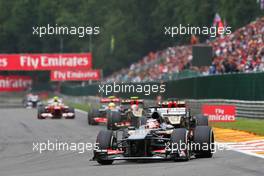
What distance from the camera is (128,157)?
634 inches

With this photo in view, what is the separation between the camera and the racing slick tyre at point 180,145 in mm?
15812

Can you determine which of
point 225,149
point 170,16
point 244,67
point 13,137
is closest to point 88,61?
point 170,16

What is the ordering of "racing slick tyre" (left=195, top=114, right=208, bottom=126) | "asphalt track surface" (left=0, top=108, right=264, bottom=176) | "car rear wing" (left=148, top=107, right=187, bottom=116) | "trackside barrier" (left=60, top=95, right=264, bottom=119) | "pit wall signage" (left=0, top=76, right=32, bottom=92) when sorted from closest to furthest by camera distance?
1. "asphalt track surface" (left=0, top=108, right=264, bottom=176)
2. "car rear wing" (left=148, top=107, right=187, bottom=116)
3. "racing slick tyre" (left=195, top=114, right=208, bottom=126)
4. "trackside barrier" (left=60, top=95, right=264, bottom=119)
5. "pit wall signage" (left=0, top=76, right=32, bottom=92)

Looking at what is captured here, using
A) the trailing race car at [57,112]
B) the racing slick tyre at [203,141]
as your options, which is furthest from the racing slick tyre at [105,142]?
the trailing race car at [57,112]

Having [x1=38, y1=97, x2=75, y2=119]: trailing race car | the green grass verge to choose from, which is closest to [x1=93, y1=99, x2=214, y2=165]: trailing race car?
the green grass verge

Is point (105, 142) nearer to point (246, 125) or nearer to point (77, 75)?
point (246, 125)

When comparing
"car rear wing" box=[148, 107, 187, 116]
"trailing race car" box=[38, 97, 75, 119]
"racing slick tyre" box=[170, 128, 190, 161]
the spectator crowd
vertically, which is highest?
the spectator crowd

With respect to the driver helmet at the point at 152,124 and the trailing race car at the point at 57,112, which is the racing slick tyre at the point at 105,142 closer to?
the driver helmet at the point at 152,124

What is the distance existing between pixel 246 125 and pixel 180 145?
1240 cm

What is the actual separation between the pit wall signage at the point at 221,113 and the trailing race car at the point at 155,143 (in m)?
12.5

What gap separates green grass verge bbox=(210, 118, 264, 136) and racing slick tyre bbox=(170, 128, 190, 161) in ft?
26.5

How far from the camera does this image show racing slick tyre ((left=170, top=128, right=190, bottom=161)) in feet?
51.9

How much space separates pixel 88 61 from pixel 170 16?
18.3 metres

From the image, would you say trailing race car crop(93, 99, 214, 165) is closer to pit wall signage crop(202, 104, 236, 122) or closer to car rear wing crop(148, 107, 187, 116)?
car rear wing crop(148, 107, 187, 116)
